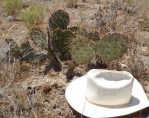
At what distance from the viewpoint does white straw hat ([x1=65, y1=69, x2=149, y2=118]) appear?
11.3 ft

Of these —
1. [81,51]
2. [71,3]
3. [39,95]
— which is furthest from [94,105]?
[71,3]

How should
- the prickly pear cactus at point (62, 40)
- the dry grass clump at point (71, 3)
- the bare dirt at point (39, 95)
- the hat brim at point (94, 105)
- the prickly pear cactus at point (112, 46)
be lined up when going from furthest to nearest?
the dry grass clump at point (71, 3), the prickly pear cactus at point (62, 40), the prickly pear cactus at point (112, 46), the bare dirt at point (39, 95), the hat brim at point (94, 105)

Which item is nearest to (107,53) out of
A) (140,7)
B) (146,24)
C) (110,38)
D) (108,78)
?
(110,38)

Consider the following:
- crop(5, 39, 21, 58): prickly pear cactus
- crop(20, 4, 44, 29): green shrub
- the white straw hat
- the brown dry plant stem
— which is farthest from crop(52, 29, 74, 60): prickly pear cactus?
crop(20, 4, 44, 29): green shrub

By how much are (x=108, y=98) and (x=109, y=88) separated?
3.1 inches

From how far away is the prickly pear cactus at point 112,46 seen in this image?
4.05 m

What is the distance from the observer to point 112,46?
408 cm

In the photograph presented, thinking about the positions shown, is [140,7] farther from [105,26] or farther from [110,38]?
[110,38]

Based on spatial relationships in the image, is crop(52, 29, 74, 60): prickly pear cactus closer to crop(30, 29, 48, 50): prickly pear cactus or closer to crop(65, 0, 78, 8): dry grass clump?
crop(30, 29, 48, 50): prickly pear cactus

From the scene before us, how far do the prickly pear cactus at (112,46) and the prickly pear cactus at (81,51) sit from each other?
0.11 m

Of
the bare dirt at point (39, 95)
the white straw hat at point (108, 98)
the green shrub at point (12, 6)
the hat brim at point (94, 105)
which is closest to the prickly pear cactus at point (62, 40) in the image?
the bare dirt at point (39, 95)

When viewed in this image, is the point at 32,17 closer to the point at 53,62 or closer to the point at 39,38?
the point at 39,38

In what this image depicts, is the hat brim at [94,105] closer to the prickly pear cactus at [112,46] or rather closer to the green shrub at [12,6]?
the prickly pear cactus at [112,46]

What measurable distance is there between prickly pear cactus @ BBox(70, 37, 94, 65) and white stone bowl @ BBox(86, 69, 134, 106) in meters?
0.50
